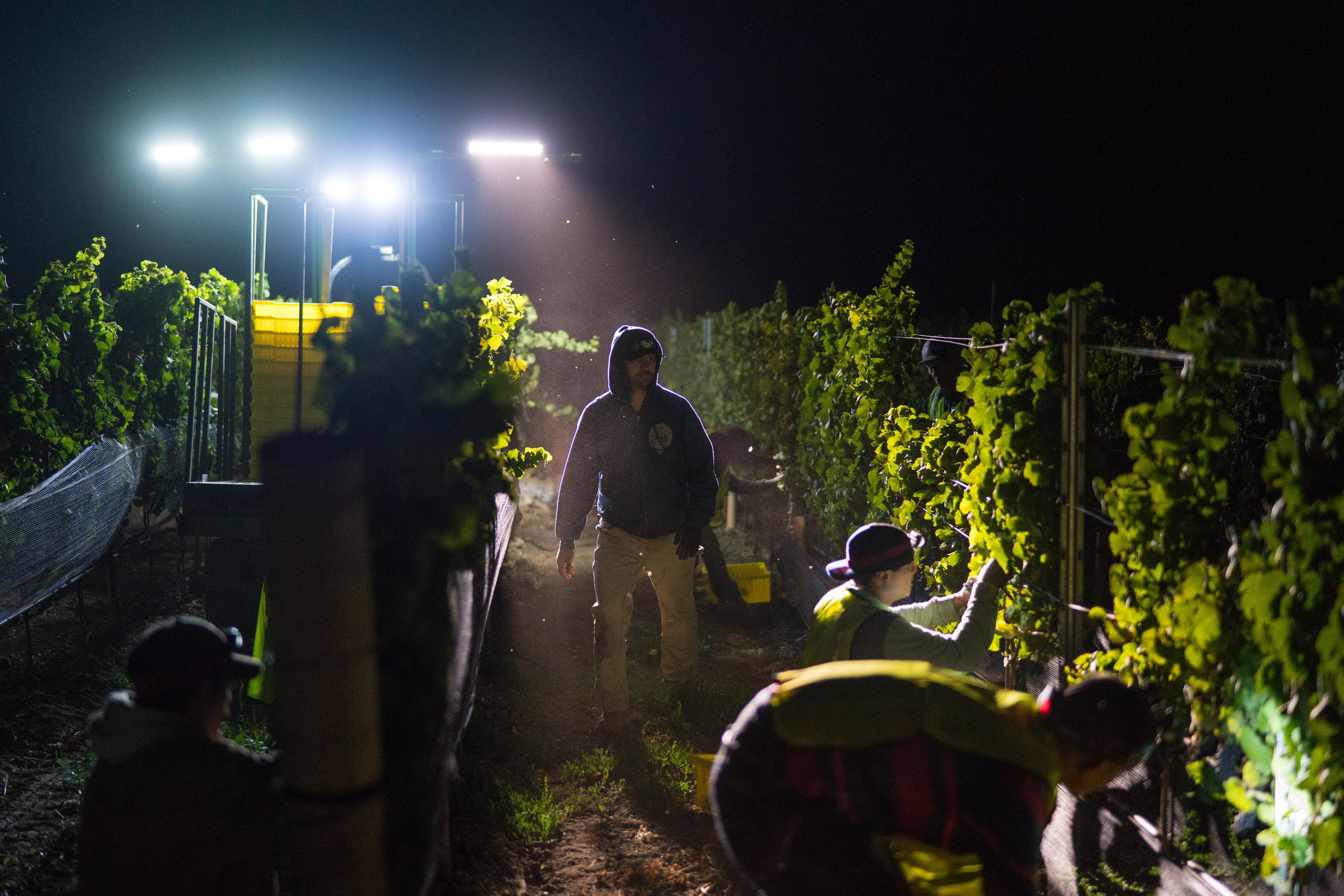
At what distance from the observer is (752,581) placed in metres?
7.37

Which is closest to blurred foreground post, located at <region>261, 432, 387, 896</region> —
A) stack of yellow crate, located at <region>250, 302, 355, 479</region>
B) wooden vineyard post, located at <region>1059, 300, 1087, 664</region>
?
wooden vineyard post, located at <region>1059, 300, 1087, 664</region>

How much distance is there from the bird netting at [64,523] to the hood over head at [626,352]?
10.8 feet

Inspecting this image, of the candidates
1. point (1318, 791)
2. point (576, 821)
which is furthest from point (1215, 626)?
point (576, 821)

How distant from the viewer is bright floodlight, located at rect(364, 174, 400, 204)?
20.9ft

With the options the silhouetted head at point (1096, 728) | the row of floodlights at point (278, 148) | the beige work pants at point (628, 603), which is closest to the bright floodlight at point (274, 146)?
the row of floodlights at point (278, 148)

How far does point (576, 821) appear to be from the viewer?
4191 mm

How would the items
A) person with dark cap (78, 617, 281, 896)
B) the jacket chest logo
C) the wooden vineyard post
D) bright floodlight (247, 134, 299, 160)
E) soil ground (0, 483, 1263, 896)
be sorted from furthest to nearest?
bright floodlight (247, 134, 299, 160) → the jacket chest logo → soil ground (0, 483, 1263, 896) → the wooden vineyard post → person with dark cap (78, 617, 281, 896)

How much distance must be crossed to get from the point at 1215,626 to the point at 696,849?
7.35 feet

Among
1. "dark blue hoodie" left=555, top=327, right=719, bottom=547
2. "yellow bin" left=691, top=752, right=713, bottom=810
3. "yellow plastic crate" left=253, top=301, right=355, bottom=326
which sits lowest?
"yellow bin" left=691, top=752, right=713, bottom=810

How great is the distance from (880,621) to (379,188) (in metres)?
4.80

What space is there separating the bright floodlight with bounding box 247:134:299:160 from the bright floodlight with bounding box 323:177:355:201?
279 mm

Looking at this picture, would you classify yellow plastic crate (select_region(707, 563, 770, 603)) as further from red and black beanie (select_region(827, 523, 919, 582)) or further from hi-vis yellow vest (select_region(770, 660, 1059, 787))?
hi-vis yellow vest (select_region(770, 660, 1059, 787))

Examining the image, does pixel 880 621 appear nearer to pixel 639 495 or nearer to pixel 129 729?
pixel 129 729

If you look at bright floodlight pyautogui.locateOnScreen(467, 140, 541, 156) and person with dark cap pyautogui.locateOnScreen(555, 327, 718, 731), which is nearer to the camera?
person with dark cap pyautogui.locateOnScreen(555, 327, 718, 731)
